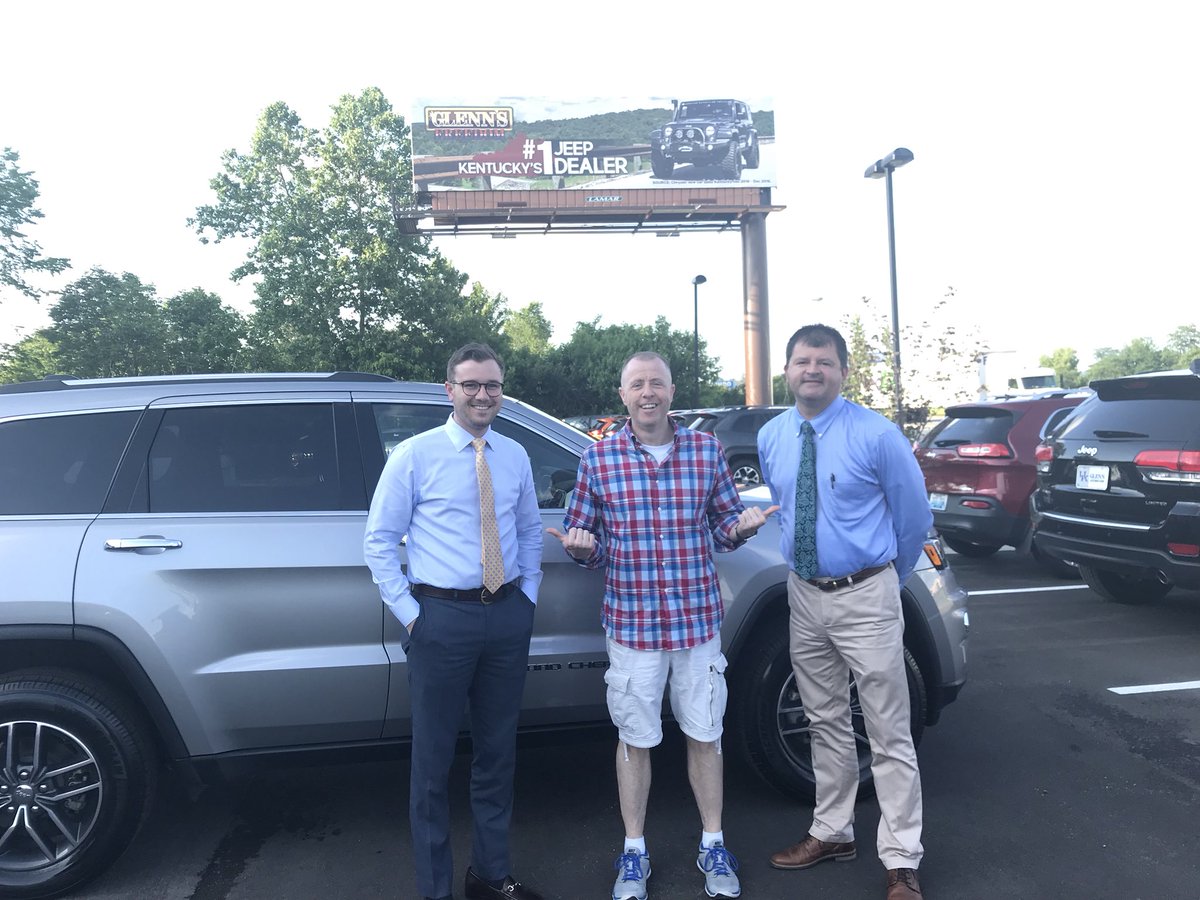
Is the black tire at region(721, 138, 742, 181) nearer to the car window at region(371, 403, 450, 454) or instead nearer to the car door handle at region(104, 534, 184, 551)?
the car window at region(371, 403, 450, 454)

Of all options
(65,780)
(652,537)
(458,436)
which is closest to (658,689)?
(652,537)

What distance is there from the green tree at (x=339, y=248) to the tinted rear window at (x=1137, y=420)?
28.4 meters

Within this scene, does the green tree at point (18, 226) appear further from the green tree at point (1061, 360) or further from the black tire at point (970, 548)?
the green tree at point (1061, 360)

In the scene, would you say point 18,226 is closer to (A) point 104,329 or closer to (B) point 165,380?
(A) point 104,329

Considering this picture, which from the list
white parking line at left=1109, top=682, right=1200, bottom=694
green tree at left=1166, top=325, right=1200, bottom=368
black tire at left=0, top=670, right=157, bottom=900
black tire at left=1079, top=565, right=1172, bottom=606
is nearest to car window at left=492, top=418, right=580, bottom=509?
black tire at left=0, top=670, right=157, bottom=900

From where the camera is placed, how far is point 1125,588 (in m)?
7.07

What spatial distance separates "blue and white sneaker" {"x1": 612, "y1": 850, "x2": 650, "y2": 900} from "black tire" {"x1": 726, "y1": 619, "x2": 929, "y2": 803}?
74 centimetres

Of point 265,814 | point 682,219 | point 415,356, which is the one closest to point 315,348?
point 415,356

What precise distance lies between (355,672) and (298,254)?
3421 cm

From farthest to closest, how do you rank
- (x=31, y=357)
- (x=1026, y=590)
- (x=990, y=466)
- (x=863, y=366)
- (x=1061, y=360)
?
(x=1061, y=360), (x=31, y=357), (x=863, y=366), (x=990, y=466), (x=1026, y=590)

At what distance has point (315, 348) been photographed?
33.2 m

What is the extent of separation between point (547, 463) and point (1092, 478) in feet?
15.1

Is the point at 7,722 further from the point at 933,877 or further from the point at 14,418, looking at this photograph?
the point at 933,877

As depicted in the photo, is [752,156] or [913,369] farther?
[752,156]
